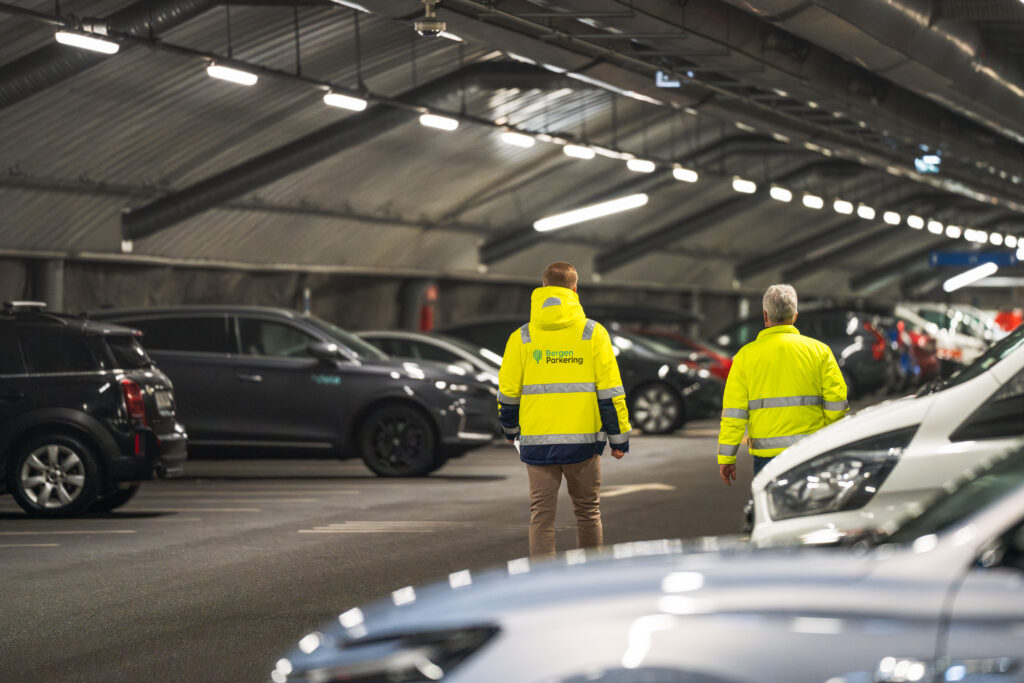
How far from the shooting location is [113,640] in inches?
283

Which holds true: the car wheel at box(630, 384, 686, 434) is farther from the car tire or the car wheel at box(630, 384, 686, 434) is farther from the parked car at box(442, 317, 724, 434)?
the car tire

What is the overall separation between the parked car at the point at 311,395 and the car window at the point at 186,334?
1 centimetres

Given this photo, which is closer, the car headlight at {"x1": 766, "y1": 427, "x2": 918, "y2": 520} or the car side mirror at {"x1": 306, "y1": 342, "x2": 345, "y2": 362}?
the car headlight at {"x1": 766, "y1": 427, "x2": 918, "y2": 520}

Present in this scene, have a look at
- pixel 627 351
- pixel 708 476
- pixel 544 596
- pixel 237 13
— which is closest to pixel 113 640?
pixel 544 596

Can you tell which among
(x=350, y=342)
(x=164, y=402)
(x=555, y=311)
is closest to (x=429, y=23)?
(x=350, y=342)

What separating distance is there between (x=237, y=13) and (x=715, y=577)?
1695 centimetres

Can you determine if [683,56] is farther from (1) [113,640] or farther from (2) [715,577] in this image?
(2) [715,577]

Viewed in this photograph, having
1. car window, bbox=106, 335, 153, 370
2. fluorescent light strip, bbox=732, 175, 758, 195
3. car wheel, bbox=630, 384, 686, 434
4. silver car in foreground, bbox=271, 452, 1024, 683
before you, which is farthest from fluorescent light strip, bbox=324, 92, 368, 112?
silver car in foreground, bbox=271, 452, 1024, 683

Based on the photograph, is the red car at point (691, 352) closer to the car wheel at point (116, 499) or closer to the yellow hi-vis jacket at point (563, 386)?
the car wheel at point (116, 499)

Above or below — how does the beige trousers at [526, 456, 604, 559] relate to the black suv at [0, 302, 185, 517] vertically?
below

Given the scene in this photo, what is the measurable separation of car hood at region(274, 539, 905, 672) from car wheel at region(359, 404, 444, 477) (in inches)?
455

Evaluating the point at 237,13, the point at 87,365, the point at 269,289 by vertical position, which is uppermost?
the point at 237,13

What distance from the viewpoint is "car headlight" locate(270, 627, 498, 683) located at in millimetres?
3260

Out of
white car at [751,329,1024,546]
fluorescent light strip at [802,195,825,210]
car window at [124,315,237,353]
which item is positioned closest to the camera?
white car at [751,329,1024,546]
